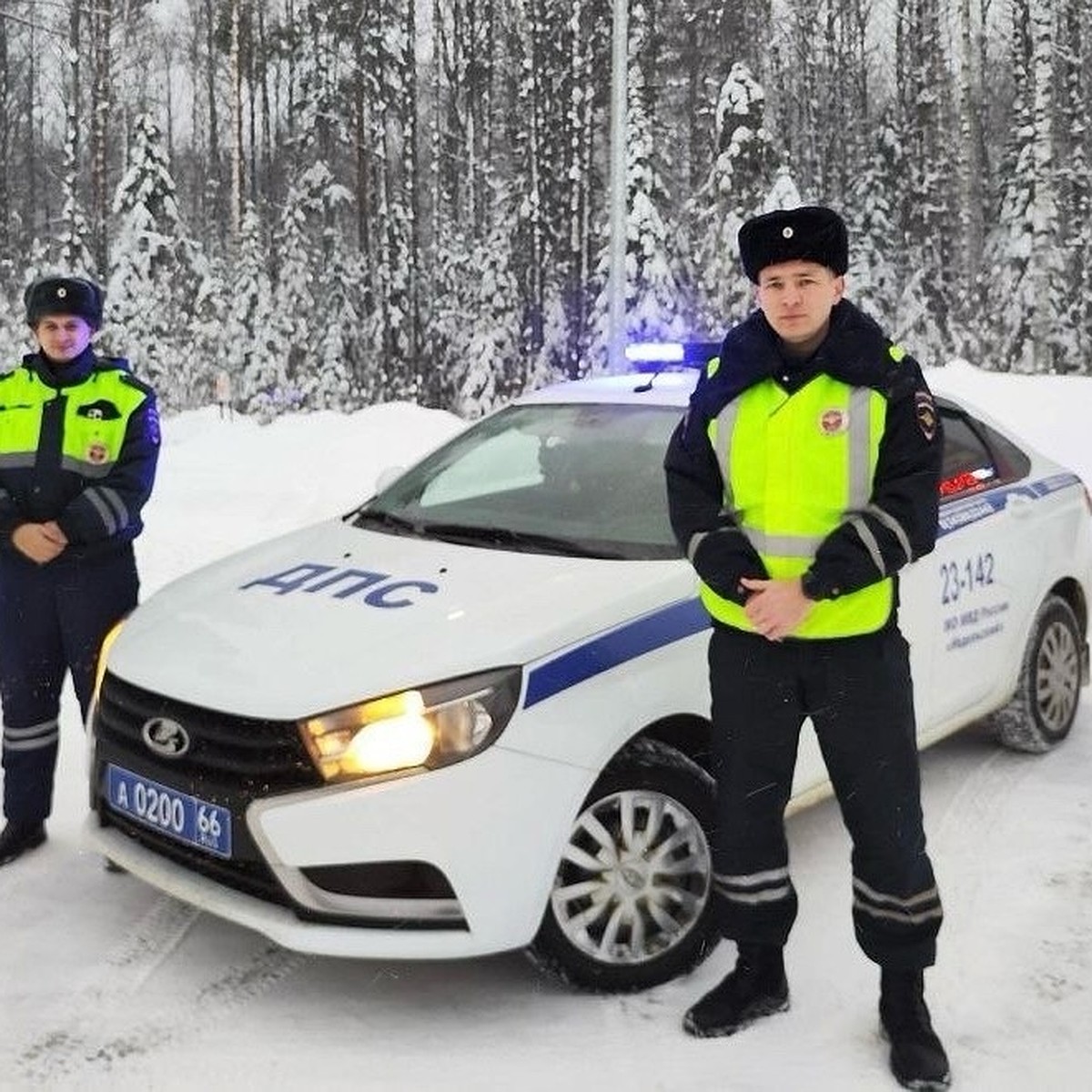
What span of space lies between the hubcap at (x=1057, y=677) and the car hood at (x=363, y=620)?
2030 mm

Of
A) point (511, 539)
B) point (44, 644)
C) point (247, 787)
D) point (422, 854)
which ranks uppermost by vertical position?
point (511, 539)

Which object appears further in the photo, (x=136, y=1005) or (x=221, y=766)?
(x=136, y=1005)

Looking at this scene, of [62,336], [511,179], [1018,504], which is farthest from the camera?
[511,179]

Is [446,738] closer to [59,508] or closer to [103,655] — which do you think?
[103,655]

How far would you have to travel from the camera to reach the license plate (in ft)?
10.1

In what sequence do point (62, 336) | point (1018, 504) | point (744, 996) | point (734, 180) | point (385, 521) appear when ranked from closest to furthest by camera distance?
point (744, 996) → point (62, 336) → point (385, 521) → point (1018, 504) → point (734, 180)

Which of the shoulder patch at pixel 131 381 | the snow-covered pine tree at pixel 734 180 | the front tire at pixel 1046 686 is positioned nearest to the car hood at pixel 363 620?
the shoulder patch at pixel 131 381

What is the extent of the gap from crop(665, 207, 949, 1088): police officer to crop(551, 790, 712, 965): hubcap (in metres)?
0.28

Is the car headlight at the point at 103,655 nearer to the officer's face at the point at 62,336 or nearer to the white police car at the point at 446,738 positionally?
the white police car at the point at 446,738

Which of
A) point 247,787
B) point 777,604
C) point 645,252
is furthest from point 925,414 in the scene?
point 645,252

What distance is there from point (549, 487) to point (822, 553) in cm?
154

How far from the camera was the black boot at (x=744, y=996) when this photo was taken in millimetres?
3100

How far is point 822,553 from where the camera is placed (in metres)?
2.77

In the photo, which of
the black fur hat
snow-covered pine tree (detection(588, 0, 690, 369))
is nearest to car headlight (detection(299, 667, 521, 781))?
the black fur hat
